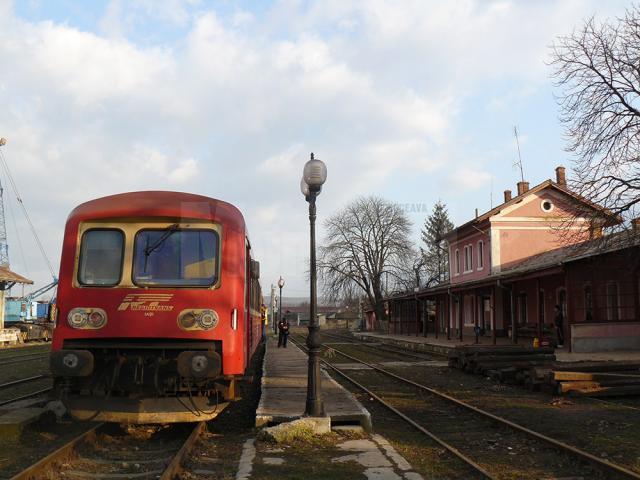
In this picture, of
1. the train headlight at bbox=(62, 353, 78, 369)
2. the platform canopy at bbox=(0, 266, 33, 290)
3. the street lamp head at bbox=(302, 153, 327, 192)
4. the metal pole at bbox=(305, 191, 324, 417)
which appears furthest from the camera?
the platform canopy at bbox=(0, 266, 33, 290)

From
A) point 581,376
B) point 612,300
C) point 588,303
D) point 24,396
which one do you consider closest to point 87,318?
point 24,396

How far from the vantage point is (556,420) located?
9.38 m

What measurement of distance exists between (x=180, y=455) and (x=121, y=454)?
112cm

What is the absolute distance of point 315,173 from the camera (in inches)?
337

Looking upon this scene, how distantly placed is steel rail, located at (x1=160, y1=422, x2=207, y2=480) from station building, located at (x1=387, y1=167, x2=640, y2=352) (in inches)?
500

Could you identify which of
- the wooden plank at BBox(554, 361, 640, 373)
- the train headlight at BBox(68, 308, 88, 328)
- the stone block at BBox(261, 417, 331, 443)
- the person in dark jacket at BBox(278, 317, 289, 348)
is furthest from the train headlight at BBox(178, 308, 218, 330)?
the person in dark jacket at BBox(278, 317, 289, 348)

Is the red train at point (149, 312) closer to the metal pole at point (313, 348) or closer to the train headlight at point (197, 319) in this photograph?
the train headlight at point (197, 319)

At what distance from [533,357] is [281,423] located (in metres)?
9.78

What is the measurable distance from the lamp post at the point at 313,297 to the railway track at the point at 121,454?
157 centimetres

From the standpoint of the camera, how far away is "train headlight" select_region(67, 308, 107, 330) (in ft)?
23.8

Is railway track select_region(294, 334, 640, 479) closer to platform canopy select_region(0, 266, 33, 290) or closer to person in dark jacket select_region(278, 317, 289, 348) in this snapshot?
person in dark jacket select_region(278, 317, 289, 348)

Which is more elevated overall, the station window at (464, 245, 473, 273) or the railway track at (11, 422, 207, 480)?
the station window at (464, 245, 473, 273)

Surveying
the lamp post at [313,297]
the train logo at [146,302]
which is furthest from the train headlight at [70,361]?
the lamp post at [313,297]

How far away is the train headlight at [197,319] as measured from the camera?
7.31 m
